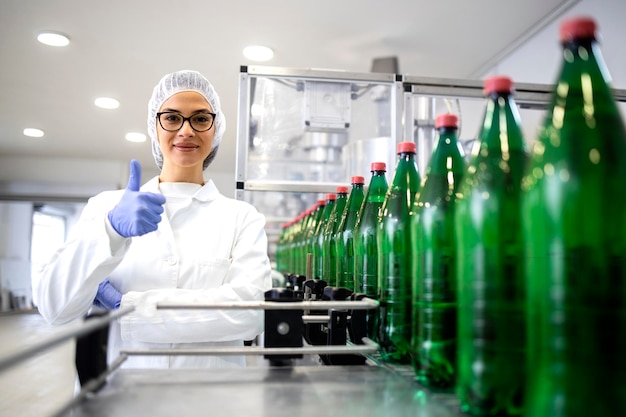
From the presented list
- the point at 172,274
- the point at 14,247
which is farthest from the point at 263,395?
the point at 14,247

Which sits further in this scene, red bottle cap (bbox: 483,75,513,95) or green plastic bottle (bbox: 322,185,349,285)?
green plastic bottle (bbox: 322,185,349,285)

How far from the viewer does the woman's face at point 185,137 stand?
1.29 meters

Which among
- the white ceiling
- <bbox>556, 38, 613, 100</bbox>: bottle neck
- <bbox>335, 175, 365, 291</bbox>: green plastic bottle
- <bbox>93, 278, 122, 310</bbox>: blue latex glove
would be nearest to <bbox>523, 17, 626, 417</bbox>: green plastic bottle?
<bbox>556, 38, 613, 100</bbox>: bottle neck

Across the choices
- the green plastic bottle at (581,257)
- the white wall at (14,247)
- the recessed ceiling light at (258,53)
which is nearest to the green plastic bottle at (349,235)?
the green plastic bottle at (581,257)

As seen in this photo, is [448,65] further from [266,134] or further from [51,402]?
[51,402]

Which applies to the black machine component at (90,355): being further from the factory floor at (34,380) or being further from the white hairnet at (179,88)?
the factory floor at (34,380)

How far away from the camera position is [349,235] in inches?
38.4

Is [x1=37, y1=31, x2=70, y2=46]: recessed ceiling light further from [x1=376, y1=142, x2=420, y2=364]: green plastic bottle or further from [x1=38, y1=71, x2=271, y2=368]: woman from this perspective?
[x1=376, y1=142, x2=420, y2=364]: green plastic bottle

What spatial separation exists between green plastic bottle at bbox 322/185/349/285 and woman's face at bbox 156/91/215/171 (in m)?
0.43

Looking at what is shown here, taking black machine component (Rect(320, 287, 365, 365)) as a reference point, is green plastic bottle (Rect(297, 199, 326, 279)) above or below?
above

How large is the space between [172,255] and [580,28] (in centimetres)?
104

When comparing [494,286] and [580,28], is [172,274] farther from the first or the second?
[580,28]

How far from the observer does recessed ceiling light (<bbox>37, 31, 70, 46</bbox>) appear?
108 inches

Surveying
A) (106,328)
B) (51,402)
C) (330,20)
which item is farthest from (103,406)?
(51,402)
